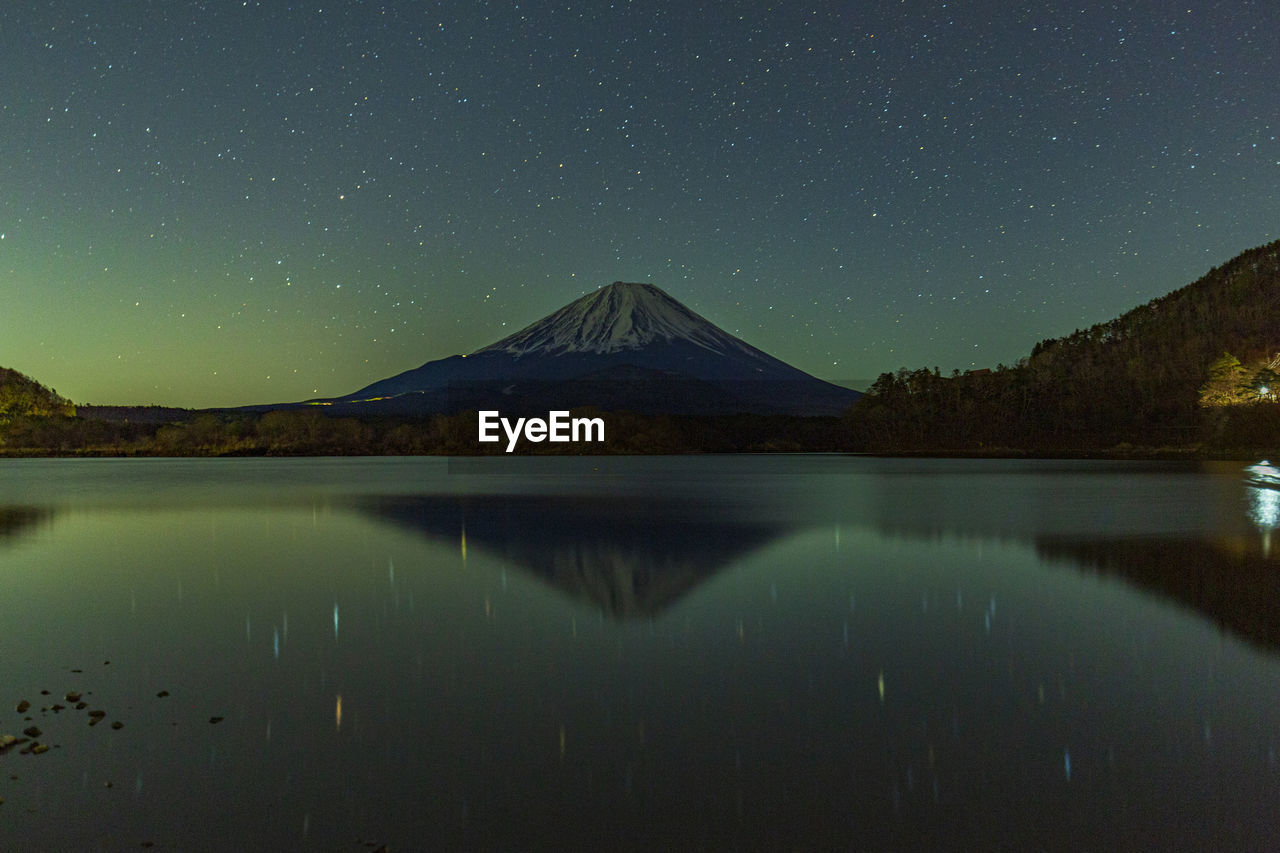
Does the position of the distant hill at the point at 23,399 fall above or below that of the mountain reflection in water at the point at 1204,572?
above

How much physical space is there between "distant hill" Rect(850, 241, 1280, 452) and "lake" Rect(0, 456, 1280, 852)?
6923cm

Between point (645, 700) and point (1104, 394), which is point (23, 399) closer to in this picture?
point (645, 700)

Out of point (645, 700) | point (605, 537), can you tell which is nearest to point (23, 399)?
point (605, 537)

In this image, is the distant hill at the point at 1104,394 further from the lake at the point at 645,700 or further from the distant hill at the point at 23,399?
the distant hill at the point at 23,399

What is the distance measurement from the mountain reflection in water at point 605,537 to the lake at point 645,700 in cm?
18

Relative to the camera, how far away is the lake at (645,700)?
4.05m

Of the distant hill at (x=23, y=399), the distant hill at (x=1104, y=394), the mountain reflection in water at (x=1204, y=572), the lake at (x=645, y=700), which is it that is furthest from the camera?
the distant hill at (x=1104, y=394)

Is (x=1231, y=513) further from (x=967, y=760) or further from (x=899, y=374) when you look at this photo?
(x=899, y=374)

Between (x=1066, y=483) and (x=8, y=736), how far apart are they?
41851 mm

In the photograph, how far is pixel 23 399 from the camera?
76.6 m

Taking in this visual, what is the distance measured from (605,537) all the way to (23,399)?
269ft

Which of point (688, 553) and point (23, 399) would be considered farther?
point (23, 399)

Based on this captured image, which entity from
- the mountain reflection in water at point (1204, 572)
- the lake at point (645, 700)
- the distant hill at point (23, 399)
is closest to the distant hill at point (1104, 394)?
the mountain reflection in water at point (1204, 572)

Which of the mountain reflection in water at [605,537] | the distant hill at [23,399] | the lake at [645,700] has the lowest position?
the mountain reflection in water at [605,537]
